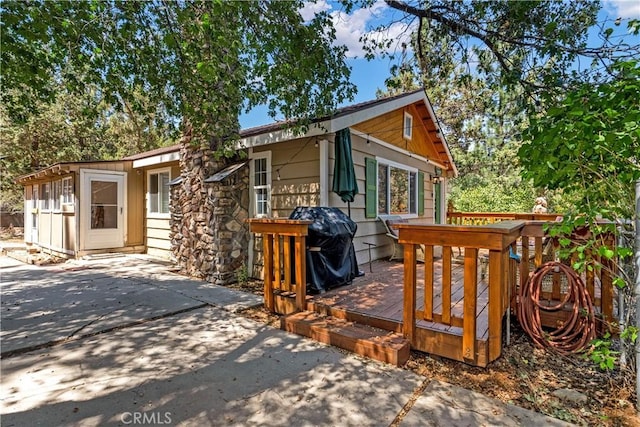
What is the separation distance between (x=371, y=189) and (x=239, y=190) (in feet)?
8.08

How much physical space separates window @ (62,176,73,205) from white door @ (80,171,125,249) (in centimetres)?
61

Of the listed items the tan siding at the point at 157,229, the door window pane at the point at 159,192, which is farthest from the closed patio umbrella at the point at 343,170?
the door window pane at the point at 159,192

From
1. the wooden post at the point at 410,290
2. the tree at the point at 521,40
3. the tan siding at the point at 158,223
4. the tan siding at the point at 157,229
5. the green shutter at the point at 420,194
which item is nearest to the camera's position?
the wooden post at the point at 410,290

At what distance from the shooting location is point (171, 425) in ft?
6.37

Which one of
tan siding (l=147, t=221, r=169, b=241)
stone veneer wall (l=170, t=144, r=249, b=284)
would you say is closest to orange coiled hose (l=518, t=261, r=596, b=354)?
stone veneer wall (l=170, t=144, r=249, b=284)

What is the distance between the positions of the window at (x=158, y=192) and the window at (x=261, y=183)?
3113 millimetres

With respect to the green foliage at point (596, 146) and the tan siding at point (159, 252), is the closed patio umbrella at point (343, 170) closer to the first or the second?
the green foliage at point (596, 146)

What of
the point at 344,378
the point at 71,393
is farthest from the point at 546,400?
the point at 71,393

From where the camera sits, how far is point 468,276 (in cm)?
255

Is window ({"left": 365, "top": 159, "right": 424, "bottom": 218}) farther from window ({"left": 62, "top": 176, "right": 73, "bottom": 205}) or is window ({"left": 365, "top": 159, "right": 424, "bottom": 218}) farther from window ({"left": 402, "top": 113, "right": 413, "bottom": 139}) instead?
window ({"left": 62, "top": 176, "right": 73, "bottom": 205})

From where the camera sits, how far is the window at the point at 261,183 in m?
5.86

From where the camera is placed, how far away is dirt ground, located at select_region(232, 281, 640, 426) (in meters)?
2.07

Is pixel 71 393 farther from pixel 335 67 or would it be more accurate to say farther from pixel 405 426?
pixel 335 67

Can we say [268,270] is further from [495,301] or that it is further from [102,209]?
[102,209]
